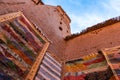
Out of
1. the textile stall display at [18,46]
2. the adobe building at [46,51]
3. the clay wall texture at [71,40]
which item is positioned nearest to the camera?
the textile stall display at [18,46]

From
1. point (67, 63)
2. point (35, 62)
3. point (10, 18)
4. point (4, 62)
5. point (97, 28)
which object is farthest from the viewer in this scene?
point (97, 28)

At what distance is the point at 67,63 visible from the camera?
5004mm

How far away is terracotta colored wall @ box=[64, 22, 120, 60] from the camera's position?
209 inches

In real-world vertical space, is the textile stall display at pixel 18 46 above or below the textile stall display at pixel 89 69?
above

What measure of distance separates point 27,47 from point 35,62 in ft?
1.40

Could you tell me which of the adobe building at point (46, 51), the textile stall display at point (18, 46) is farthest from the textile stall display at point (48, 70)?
the textile stall display at point (18, 46)

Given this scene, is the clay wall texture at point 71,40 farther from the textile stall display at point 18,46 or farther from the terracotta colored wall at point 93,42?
the textile stall display at point 18,46

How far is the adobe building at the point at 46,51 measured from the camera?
142 inches

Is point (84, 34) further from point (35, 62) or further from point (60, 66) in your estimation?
point (35, 62)

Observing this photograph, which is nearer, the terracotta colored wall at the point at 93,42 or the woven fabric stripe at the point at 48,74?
the woven fabric stripe at the point at 48,74

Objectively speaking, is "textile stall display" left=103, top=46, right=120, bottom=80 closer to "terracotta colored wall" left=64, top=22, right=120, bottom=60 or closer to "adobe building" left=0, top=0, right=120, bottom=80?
"adobe building" left=0, top=0, right=120, bottom=80

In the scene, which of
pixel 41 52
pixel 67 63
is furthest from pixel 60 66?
pixel 41 52

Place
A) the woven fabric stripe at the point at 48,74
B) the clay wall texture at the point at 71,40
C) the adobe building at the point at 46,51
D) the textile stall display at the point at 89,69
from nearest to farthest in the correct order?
the adobe building at the point at 46,51
the textile stall display at the point at 89,69
the woven fabric stripe at the point at 48,74
the clay wall texture at the point at 71,40

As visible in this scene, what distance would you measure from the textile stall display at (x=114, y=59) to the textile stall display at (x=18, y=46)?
4.94 feet
